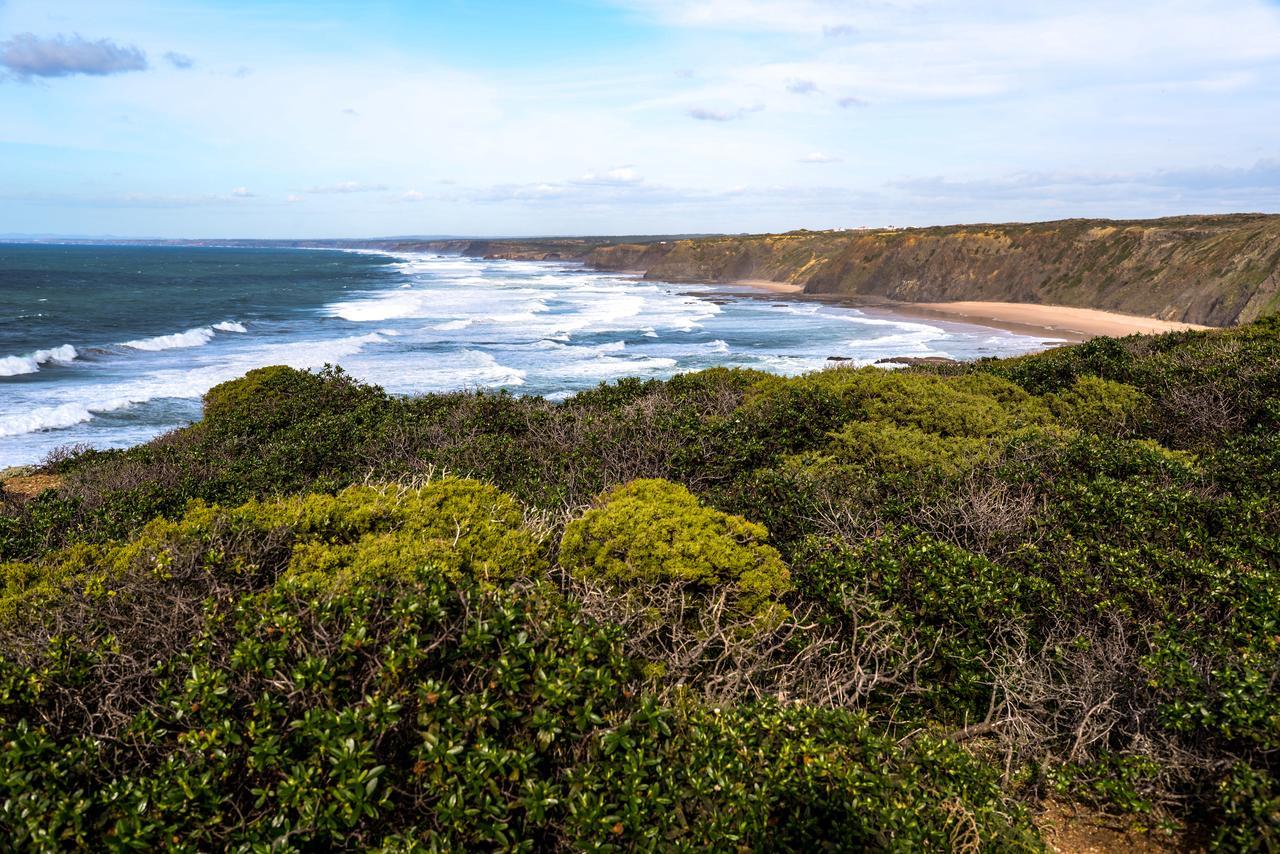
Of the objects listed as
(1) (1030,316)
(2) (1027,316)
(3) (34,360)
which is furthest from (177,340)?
(1) (1030,316)

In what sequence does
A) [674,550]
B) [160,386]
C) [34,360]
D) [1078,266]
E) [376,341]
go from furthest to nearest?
[1078,266]
[376,341]
[34,360]
[160,386]
[674,550]

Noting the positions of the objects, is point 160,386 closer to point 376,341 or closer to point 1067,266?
point 376,341

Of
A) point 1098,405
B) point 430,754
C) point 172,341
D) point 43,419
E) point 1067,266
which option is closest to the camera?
point 430,754

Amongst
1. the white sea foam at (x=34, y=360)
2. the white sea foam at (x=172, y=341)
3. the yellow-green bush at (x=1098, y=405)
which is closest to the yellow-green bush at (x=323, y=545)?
the yellow-green bush at (x=1098, y=405)

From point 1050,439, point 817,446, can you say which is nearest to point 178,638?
point 817,446

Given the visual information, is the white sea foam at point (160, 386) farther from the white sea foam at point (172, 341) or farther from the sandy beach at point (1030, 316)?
the sandy beach at point (1030, 316)

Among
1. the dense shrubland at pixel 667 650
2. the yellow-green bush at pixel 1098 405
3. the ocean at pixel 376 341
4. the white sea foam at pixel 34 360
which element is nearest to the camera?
the dense shrubland at pixel 667 650

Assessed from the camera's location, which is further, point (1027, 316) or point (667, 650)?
point (1027, 316)
